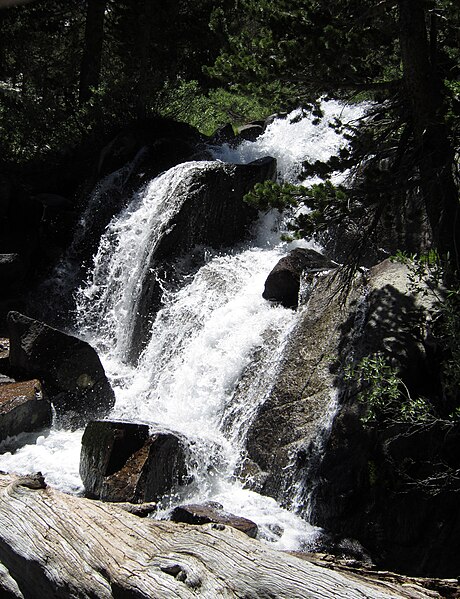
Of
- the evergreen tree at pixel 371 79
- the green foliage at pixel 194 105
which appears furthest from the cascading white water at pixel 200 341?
the green foliage at pixel 194 105

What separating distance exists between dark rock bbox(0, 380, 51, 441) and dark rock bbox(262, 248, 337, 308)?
12.8 ft

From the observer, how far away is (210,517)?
7836 millimetres

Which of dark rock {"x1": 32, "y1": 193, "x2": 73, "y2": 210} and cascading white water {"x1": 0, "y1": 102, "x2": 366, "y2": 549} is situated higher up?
dark rock {"x1": 32, "y1": 193, "x2": 73, "y2": 210}

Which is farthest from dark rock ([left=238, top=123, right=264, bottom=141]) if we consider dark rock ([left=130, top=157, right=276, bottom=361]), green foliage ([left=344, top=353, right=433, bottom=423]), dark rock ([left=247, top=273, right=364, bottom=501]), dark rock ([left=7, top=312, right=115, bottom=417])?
green foliage ([left=344, top=353, right=433, bottom=423])

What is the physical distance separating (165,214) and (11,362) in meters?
4.18

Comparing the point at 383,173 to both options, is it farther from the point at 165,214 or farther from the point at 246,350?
the point at 165,214

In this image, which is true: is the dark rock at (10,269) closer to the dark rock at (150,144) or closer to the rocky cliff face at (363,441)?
the dark rock at (150,144)

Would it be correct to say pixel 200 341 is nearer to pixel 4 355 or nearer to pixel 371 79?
pixel 4 355

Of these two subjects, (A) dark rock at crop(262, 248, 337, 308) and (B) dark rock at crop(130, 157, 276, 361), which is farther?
(B) dark rock at crop(130, 157, 276, 361)

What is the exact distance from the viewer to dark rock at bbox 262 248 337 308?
1200cm

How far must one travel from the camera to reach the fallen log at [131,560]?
179 inches

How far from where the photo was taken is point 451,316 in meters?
7.33

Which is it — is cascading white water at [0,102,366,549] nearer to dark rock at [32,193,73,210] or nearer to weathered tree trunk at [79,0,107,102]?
dark rock at [32,193,73,210]

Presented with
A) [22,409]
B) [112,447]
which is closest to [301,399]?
[112,447]
